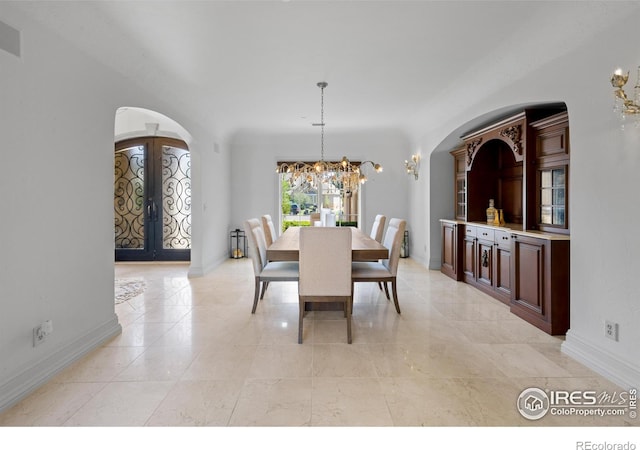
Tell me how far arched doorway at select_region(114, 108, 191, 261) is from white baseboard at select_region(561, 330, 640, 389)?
20.0ft

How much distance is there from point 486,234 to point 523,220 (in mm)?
694

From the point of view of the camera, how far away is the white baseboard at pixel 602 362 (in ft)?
7.09

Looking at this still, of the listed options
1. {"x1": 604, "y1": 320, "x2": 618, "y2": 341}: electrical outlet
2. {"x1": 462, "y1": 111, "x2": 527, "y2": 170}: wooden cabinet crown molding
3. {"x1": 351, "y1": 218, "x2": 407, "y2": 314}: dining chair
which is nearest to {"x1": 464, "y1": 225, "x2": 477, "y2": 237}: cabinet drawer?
{"x1": 462, "y1": 111, "x2": 527, "y2": 170}: wooden cabinet crown molding

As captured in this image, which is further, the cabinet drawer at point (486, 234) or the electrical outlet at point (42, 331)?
the cabinet drawer at point (486, 234)

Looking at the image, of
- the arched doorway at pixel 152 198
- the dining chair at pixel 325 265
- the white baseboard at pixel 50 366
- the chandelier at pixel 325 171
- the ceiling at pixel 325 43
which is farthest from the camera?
the arched doorway at pixel 152 198

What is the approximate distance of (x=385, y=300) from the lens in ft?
13.7

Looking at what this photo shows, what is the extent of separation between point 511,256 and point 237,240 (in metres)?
5.30

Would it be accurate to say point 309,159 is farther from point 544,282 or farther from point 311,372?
point 311,372

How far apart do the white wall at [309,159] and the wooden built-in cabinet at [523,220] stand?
242 centimetres

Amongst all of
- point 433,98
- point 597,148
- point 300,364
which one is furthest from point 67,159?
point 433,98

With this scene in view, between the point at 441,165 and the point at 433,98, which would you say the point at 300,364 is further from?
the point at 441,165

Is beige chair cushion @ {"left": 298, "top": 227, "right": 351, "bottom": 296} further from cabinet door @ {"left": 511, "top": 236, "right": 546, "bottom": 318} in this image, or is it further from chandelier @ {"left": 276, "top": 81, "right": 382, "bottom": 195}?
chandelier @ {"left": 276, "top": 81, "right": 382, "bottom": 195}

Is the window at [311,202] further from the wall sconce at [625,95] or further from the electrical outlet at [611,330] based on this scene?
the wall sconce at [625,95]

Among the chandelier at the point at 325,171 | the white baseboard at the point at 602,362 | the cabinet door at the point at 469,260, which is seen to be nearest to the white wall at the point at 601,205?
the white baseboard at the point at 602,362
